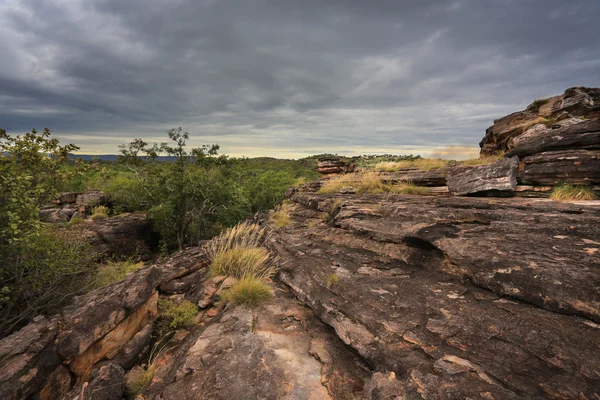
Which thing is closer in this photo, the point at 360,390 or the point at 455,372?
the point at 455,372

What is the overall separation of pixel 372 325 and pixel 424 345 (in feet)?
2.24

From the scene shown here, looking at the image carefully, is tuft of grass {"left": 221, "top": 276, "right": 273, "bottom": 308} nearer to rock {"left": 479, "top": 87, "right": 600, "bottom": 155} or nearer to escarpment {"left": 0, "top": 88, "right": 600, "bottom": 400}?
escarpment {"left": 0, "top": 88, "right": 600, "bottom": 400}

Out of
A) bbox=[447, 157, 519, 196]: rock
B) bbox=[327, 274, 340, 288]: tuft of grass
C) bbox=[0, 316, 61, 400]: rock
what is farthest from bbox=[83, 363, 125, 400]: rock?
bbox=[447, 157, 519, 196]: rock

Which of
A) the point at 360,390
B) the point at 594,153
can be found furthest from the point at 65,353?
the point at 594,153

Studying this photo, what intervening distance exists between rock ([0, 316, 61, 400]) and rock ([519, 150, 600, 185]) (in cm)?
1061

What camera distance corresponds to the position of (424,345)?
2.79 m

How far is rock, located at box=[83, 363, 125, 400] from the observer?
333 centimetres

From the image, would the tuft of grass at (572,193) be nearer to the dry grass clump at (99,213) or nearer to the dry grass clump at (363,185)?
the dry grass clump at (363,185)

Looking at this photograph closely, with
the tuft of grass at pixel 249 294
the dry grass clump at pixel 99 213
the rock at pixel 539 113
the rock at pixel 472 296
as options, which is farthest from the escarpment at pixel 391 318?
the dry grass clump at pixel 99 213

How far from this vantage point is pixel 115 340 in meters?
4.46

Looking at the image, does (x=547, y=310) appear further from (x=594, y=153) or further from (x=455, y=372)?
(x=594, y=153)

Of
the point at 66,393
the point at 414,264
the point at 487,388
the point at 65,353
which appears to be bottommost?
the point at 66,393

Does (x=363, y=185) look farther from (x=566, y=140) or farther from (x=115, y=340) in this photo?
(x=115, y=340)

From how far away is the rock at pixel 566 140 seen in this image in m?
5.61
